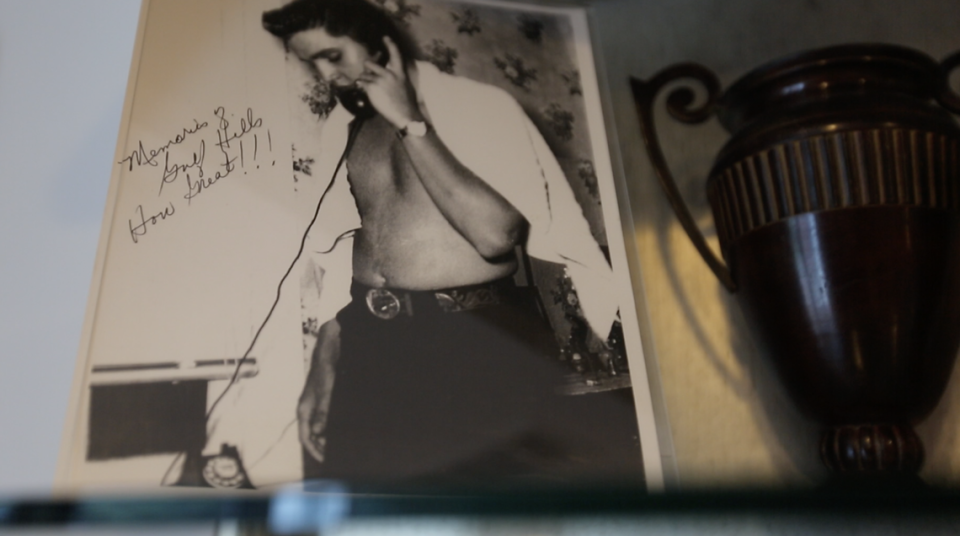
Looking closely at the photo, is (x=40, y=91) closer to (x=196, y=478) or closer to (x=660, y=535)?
(x=196, y=478)

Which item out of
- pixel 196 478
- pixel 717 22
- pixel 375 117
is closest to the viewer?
pixel 196 478

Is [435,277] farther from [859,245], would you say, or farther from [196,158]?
[859,245]

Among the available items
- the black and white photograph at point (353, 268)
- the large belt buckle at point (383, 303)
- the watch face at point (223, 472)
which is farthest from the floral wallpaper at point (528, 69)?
the watch face at point (223, 472)

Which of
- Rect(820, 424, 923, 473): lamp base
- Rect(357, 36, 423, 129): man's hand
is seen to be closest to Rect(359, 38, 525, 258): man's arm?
Rect(357, 36, 423, 129): man's hand

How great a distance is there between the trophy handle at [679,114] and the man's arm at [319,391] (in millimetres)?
295

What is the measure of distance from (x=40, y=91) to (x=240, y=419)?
327 millimetres

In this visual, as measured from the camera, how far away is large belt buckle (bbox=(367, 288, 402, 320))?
1.45 feet

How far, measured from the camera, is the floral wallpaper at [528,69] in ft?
1.63

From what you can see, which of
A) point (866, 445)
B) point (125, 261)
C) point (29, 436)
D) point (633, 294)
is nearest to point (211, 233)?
point (125, 261)

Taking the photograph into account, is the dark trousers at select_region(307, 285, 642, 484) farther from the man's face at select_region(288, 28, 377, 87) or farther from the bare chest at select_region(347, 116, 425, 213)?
the man's face at select_region(288, 28, 377, 87)

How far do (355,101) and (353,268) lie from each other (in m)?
0.13

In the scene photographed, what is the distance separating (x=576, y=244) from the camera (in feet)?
1.69
